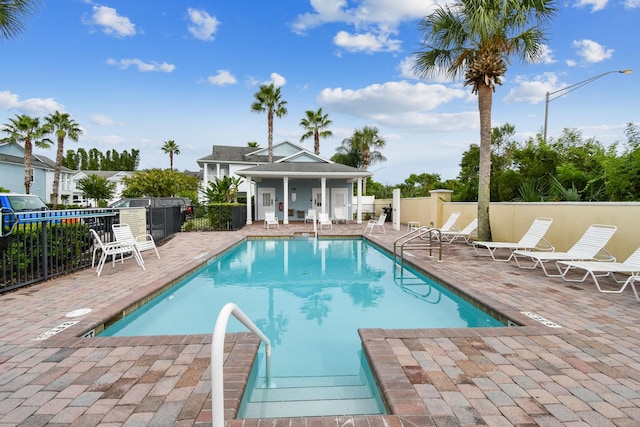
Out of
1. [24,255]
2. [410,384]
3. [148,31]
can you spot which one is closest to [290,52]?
[148,31]

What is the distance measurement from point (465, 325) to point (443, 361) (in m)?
2.01

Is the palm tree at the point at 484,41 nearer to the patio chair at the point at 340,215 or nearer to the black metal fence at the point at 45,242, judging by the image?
the patio chair at the point at 340,215

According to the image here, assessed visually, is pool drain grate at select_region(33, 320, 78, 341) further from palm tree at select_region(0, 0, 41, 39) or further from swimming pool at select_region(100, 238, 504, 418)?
palm tree at select_region(0, 0, 41, 39)

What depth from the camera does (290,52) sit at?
62.3 feet

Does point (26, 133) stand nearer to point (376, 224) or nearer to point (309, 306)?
point (376, 224)

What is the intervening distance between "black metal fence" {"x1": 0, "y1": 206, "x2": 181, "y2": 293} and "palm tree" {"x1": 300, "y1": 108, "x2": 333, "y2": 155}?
2404 cm

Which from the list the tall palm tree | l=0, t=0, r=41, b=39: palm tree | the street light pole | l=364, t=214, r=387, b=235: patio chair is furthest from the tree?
the street light pole

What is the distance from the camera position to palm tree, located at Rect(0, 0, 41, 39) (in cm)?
688

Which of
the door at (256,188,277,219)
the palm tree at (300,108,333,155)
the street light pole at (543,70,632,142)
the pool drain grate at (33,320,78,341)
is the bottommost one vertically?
the pool drain grate at (33,320,78,341)

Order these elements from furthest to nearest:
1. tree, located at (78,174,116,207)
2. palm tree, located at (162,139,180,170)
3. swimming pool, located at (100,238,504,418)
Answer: palm tree, located at (162,139,180,170) < tree, located at (78,174,116,207) < swimming pool, located at (100,238,504,418)

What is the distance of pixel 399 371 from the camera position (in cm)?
279

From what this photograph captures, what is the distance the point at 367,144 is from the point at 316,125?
6147 mm

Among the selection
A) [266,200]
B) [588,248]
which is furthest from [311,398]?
[266,200]

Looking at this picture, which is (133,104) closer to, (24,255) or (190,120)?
(190,120)
